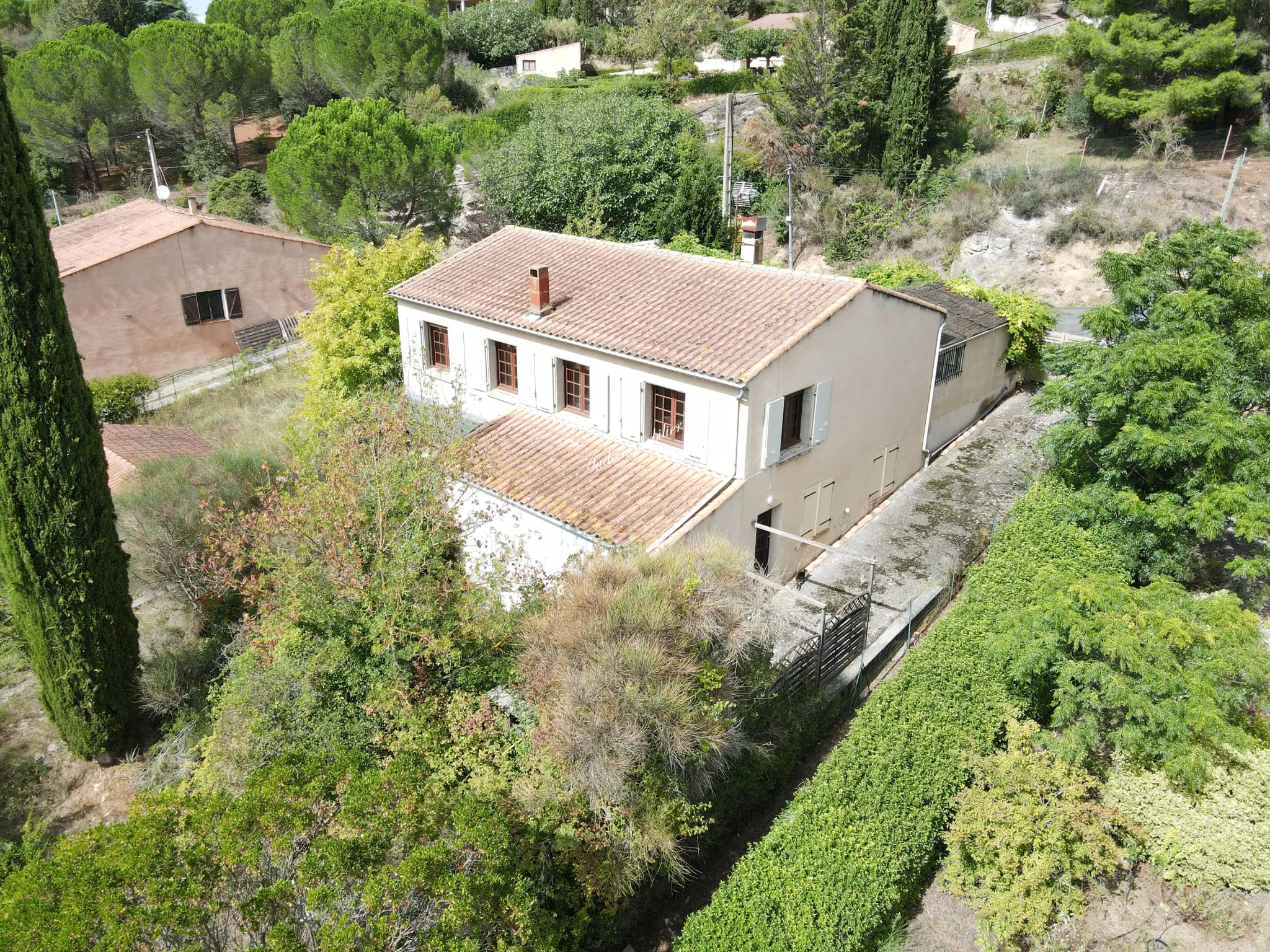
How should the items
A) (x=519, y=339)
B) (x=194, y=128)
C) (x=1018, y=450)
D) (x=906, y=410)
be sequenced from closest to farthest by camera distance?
1. (x=519, y=339)
2. (x=906, y=410)
3. (x=1018, y=450)
4. (x=194, y=128)

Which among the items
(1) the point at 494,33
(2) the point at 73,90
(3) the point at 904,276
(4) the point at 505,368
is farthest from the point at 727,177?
(2) the point at 73,90

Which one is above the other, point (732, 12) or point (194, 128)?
point (732, 12)

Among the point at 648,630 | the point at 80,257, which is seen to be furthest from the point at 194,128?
the point at 648,630

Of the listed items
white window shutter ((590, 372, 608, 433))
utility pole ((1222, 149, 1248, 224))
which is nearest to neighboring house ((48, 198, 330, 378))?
white window shutter ((590, 372, 608, 433))

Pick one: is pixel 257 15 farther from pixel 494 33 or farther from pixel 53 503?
pixel 53 503

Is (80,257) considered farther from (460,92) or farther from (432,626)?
(460,92)
